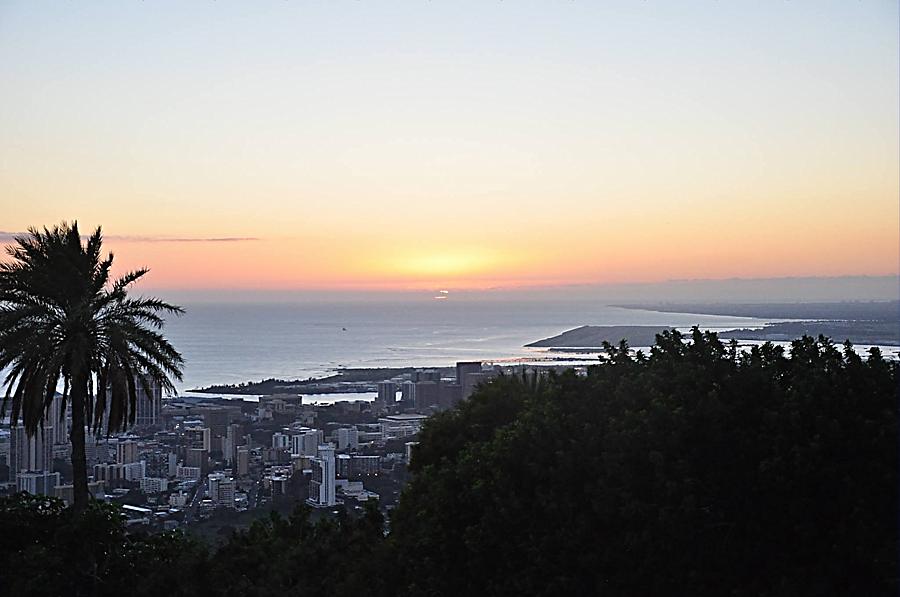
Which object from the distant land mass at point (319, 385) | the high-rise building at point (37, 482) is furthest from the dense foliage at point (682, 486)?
the distant land mass at point (319, 385)

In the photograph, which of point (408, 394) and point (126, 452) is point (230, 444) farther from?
point (408, 394)

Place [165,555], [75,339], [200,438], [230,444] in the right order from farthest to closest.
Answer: [230,444] < [200,438] < [165,555] < [75,339]

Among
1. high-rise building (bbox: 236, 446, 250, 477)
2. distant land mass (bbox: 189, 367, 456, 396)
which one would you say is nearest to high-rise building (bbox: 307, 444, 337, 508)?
high-rise building (bbox: 236, 446, 250, 477)

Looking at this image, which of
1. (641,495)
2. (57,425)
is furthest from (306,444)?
(641,495)

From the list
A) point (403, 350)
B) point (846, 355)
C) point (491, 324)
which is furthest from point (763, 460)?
point (491, 324)

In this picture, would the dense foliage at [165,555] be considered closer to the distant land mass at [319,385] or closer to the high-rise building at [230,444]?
the high-rise building at [230,444]

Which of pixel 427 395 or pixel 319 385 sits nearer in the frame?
pixel 427 395
